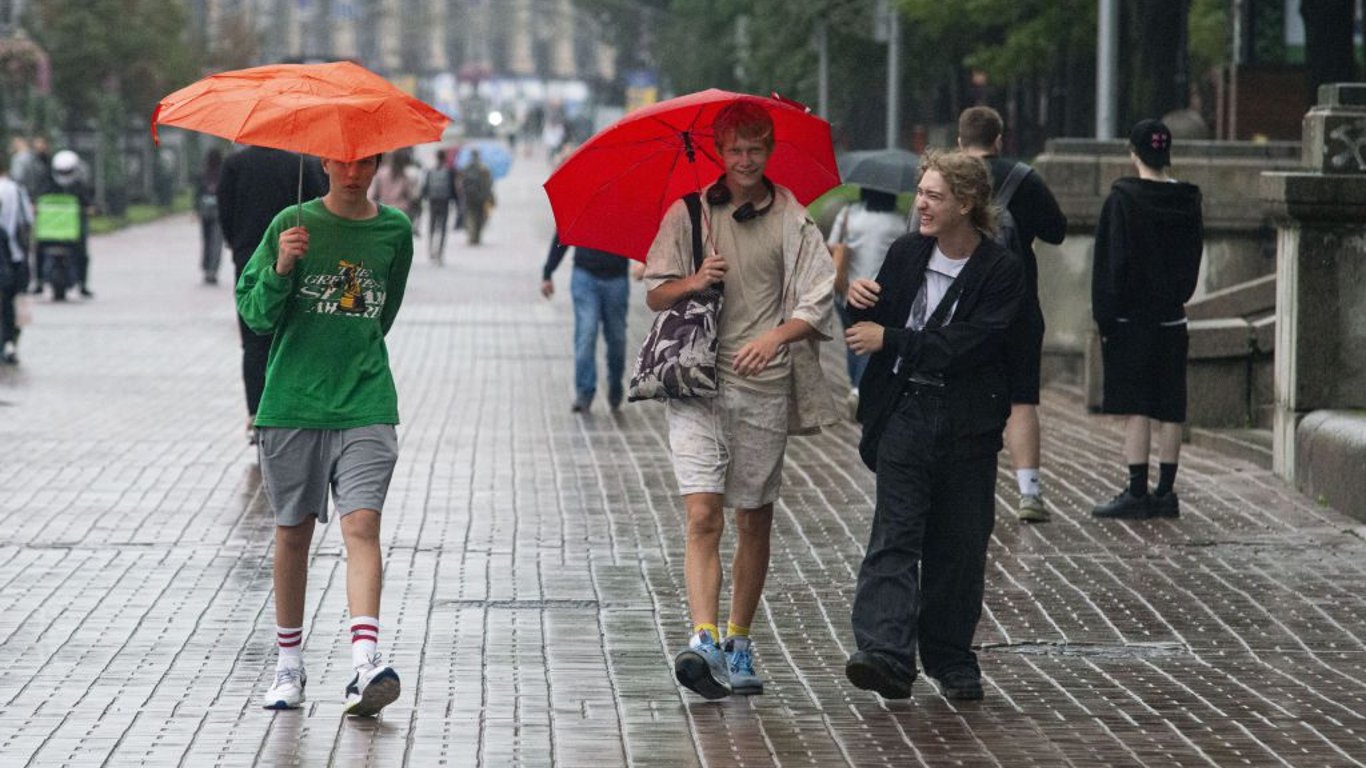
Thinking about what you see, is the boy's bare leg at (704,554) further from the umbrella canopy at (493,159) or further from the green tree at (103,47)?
the green tree at (103,47)

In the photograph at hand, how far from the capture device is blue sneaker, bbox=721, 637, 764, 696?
Answer: 7.37 metres

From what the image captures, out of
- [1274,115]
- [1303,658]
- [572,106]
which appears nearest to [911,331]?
[1303,658]

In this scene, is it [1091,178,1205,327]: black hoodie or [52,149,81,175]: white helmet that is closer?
[1091,178,1205,327]: black hoodie

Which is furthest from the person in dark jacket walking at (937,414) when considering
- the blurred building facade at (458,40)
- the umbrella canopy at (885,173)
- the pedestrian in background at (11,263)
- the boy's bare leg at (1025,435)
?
the blurred building facade at (458,40)

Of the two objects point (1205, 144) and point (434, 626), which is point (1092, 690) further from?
point (1205, 144)

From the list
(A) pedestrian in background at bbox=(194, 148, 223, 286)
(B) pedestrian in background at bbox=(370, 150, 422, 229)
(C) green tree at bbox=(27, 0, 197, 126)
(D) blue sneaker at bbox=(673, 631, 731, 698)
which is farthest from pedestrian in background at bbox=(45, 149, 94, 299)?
(C) green tree at bbox=(27, 0, 197, 126)

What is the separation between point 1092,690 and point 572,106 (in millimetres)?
154449

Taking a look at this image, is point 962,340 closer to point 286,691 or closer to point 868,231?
point 286,691

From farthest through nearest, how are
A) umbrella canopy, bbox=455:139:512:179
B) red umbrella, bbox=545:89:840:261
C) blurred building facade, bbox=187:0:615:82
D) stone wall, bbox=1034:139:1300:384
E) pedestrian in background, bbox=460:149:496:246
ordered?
blurred building facade, bbox=187:0:615:82, umbrella canopy, bbox=455:139:512:179, pedestrian in background, bbox=460:149:496:246, stone wall, bbox=1034:139:1300:384, red umbrella, bbox=545:89:840:261

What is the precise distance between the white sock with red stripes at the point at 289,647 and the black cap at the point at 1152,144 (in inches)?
207

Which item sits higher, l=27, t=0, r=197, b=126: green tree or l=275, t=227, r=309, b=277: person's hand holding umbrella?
l=27, t=0, r=197, b=126: green tree

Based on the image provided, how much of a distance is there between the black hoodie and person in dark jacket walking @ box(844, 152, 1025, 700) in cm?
392

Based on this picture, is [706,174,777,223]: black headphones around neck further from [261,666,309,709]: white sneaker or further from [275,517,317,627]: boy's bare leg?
[261,666,309,709]: white sneaker

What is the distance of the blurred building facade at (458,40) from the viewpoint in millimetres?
169750
